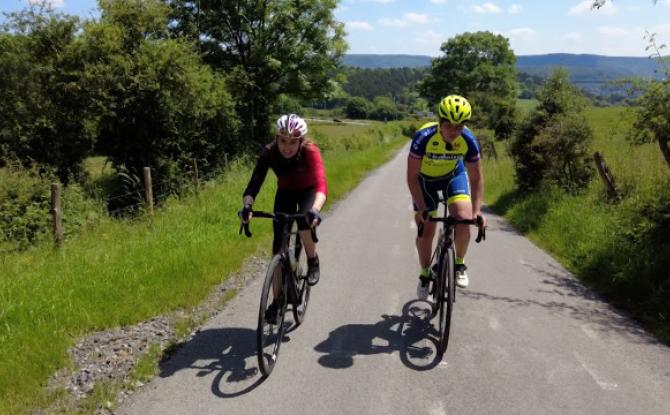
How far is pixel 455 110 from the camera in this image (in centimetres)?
453

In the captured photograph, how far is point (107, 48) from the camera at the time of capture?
19.9 m

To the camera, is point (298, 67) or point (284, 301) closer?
point (284, 301)

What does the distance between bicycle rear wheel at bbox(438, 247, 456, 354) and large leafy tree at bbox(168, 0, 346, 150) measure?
1054 inches

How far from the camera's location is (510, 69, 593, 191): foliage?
11766 millimetres

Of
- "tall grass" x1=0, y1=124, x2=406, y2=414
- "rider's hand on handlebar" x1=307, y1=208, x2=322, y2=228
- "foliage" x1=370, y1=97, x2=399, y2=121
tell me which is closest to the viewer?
"tall grass" x1=0, y1=124, x2=406, y2=414

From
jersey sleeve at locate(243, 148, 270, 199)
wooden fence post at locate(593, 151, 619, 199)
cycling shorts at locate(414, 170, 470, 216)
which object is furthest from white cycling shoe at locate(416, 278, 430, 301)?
wooden fence post at locate(593, 151, 619, 199)

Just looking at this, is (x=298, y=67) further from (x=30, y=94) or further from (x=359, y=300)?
(x=359, y=300)

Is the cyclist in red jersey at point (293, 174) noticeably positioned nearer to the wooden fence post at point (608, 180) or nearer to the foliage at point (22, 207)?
the foliage at point (22, 207)

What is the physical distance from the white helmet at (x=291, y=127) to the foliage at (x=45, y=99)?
18615mm

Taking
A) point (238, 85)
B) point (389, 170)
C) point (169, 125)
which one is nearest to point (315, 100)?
point (238, 85)

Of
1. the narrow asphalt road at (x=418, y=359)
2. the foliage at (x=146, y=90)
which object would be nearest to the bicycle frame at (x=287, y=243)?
the narrow asphalt road at (x=418, y=359)

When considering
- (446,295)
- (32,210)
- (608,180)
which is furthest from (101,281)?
(608,180)

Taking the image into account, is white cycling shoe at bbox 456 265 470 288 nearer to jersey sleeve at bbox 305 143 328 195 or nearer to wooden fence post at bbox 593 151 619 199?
jersey sleeve at bbox 305 143 328 195

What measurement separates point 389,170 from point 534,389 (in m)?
21.9
